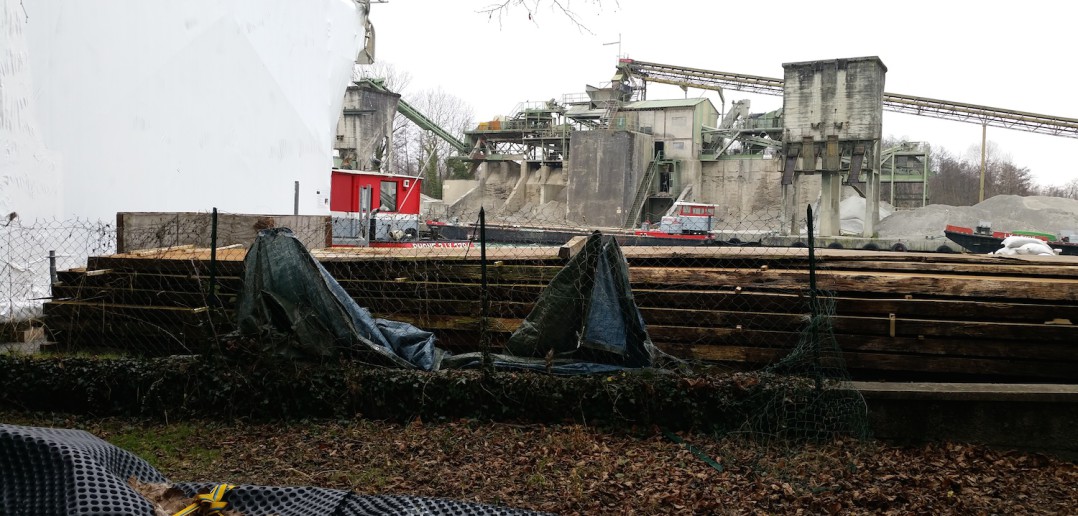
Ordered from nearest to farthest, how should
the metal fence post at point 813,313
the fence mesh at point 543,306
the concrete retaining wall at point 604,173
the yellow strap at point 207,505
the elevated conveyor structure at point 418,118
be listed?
the yellow strap at point 207,505, the metal fence post at point 813,313, the fence mesh at point 543,306, the elevated conveyor structure at point 418,118, the concrete retaining wall at point 604,173

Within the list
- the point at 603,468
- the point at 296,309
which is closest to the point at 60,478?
the point at 603,468

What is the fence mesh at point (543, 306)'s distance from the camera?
21.4 ft

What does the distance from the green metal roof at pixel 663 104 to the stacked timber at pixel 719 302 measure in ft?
144

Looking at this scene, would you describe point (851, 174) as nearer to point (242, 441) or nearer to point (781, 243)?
point (781, 243)

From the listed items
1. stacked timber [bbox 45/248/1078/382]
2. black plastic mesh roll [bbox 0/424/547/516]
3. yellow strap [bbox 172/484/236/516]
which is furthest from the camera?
stacked timber [bbox 45/248/1078/382]

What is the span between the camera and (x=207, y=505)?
134 inches

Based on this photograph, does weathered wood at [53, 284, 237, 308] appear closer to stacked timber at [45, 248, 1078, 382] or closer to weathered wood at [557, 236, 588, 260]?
stacked timber at [45, 248, 1078, 382]

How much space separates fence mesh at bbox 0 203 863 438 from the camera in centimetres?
651

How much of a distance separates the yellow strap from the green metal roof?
49.4 meters

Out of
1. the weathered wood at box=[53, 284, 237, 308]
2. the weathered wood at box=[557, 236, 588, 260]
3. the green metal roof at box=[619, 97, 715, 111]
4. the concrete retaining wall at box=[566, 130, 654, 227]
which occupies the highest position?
the green metal roof at box=[619, 97, 715, 111]

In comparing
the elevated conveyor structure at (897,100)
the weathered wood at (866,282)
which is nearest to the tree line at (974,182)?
the elevated conveyor structure at (897,100)

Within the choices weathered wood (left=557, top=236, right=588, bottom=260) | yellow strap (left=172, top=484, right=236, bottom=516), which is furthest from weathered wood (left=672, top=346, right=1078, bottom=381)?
yellow strap (left=172, top=484, right=236, bottom=516)

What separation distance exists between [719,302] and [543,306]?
1.72m

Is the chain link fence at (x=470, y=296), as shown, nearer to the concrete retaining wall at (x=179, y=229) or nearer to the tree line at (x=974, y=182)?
the concrete retaining wall at (x=179, y=229)
